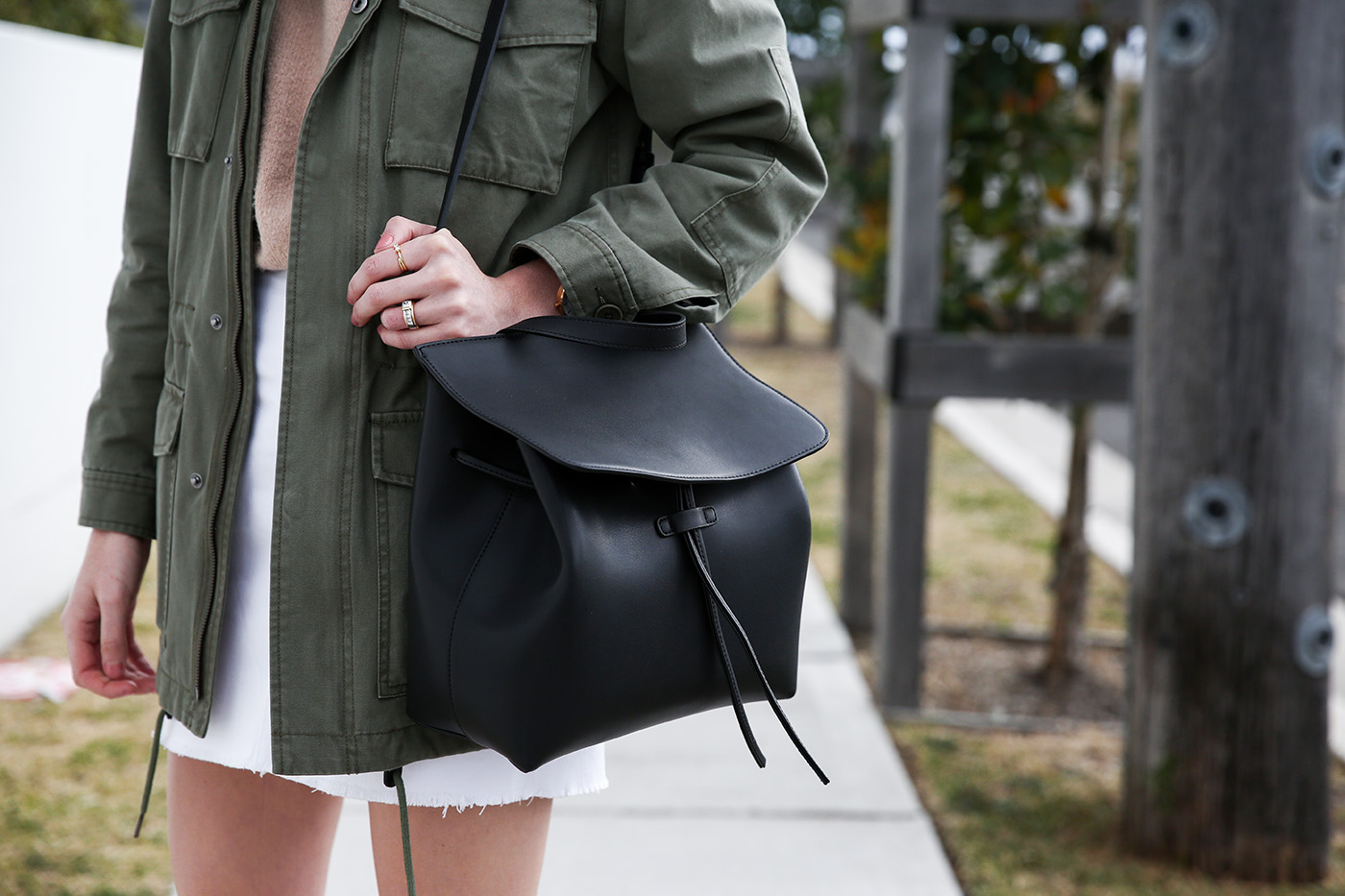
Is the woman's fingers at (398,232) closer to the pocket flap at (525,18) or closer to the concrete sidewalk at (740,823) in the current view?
the pocket flap at (525,18)

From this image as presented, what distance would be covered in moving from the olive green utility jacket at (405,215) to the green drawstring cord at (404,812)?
0.8 inches

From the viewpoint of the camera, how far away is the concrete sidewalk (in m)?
2.54

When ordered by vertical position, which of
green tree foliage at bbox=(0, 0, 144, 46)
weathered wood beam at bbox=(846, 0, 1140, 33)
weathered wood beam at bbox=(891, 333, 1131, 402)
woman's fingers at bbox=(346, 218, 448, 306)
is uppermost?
green tree foliage at bbox=(0, 0, 144, 46)

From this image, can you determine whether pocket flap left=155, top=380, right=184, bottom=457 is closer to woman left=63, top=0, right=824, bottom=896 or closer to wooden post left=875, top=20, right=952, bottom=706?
woman left=63, top=0, right=824, bottom=896

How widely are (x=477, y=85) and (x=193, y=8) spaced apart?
1.16ft

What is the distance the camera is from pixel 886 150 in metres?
4.17

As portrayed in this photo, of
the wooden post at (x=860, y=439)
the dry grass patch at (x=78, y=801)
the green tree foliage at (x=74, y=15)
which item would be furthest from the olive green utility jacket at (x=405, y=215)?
the green tree foliage at (x=74, y=15)

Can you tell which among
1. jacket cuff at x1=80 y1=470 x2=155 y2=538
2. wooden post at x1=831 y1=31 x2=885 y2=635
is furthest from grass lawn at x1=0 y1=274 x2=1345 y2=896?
jacket cuff at x1=80 y1=470 x2=155 y2=538

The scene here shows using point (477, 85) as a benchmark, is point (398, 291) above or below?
below

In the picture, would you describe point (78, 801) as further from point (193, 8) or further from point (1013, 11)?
point (1013, 11)

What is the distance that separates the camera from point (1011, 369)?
3172mm

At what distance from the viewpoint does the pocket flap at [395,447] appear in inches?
43.3

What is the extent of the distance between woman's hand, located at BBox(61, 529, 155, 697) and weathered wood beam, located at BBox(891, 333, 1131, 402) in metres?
2.20

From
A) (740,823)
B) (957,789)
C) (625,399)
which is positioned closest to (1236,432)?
(957,789)
